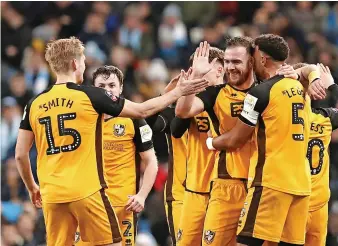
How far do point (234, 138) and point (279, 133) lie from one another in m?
0.50

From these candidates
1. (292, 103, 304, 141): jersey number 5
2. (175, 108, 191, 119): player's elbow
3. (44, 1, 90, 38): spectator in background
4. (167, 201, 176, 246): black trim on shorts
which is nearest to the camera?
(292, 103, 304, 141): jersey number 5

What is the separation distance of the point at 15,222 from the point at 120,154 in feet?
17.1

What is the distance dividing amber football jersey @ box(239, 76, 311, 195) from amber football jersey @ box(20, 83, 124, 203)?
123 centimetres

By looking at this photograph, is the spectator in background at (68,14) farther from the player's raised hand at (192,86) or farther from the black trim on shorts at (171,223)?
the player's raised hand at (192,86)

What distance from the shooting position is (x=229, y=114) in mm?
8914

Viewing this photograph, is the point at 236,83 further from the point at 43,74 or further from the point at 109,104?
the point at 43,74

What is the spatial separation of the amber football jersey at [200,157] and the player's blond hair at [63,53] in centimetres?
176

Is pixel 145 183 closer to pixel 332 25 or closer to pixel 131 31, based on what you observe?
pixel 131 31

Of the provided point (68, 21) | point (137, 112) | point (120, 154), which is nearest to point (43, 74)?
point (68, 21)

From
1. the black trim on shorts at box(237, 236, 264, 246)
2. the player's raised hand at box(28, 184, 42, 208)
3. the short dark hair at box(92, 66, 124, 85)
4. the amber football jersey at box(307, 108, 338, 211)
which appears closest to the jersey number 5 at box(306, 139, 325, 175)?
the amber football jersey at box(307, 108, 338, 211)

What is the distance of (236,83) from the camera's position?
29.5ft

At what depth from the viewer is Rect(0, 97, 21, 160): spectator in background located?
52.4 feet

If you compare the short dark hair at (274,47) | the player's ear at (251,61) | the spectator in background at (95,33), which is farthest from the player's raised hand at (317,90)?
the spectator in background at (95,33)

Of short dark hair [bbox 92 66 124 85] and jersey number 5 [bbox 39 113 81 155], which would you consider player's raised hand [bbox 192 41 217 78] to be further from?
short dark hair [bbox 92 66 124 85]
